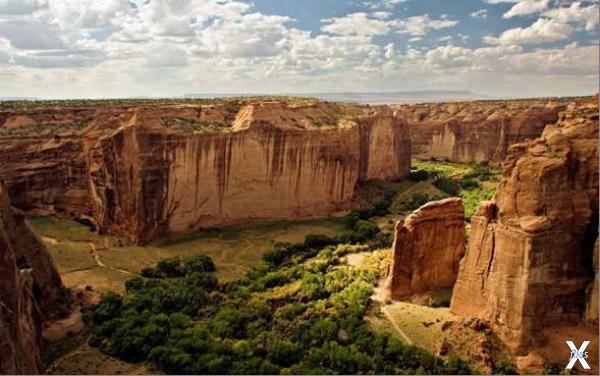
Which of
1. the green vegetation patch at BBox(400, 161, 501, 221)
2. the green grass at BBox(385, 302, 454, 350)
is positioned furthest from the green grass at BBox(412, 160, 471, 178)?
the green grass at BBox(385, 302, 454, 350)

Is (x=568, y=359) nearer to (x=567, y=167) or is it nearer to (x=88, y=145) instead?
(x=567, y=167)

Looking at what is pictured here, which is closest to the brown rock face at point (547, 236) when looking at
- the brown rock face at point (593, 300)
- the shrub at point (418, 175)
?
the brown rock face at point (593, 300)

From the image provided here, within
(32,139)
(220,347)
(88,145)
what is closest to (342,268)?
(220,347)

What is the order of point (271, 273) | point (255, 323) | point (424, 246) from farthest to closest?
point (271, 273) → point (424, 246) → point (255, 323)

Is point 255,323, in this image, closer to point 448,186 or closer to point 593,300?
point 593,300

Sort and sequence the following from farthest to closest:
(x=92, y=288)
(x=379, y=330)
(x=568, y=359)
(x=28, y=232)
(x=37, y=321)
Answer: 1. (x=92, y=288)
2. (x=28, y=232)
3. (x=379, y=330)
4. (x=37, y=321)
5. (x=568, y=359)

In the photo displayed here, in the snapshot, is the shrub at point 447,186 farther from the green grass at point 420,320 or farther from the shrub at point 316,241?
the green grass at point 420,320

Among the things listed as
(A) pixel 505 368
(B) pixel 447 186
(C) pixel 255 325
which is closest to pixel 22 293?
(C) pixel 255 325
